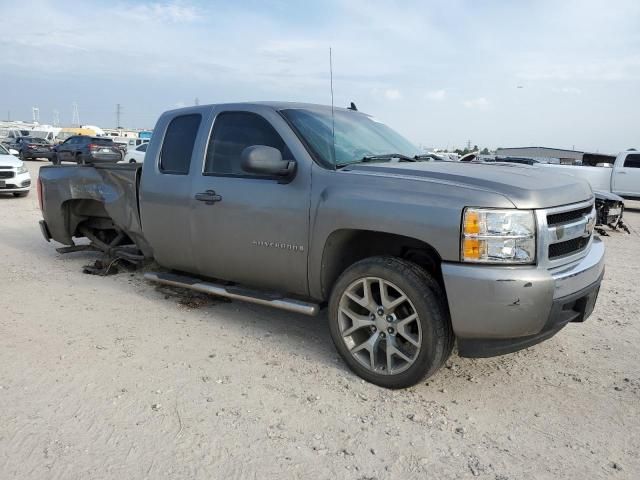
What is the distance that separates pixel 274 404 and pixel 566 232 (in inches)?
80.2

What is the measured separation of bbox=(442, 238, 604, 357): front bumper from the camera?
115 inches

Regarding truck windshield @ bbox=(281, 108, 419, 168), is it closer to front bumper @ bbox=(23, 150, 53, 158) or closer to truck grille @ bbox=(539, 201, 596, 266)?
truck grille @ bbox=(539, 201, 596, 266)

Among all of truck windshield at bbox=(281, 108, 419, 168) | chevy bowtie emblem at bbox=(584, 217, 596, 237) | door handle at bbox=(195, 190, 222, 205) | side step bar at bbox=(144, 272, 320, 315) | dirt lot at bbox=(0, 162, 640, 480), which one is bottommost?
dirt lot at bbox=(0, 162, 640, 480)

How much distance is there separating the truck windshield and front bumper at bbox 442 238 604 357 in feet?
4.16

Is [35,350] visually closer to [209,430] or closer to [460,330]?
[209,430]

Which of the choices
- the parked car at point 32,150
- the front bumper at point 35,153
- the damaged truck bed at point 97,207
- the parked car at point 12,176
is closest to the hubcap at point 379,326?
the damaged truck bed at point 97,207

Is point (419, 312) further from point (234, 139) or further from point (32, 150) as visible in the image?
point (32, 150)

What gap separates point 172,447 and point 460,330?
170cm

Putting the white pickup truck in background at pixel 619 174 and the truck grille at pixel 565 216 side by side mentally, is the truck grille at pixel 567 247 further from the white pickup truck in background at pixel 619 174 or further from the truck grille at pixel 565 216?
the white pickup truck in background at pixel 619 174

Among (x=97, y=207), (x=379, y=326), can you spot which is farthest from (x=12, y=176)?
(x=379, y=326)

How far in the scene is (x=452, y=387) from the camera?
11.4ft

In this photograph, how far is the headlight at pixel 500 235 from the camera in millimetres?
2971

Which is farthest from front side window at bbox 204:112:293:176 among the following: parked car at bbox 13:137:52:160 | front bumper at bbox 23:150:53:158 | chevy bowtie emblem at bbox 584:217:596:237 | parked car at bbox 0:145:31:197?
parked car at bbox 13:137:52:160

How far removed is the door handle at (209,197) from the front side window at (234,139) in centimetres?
18
